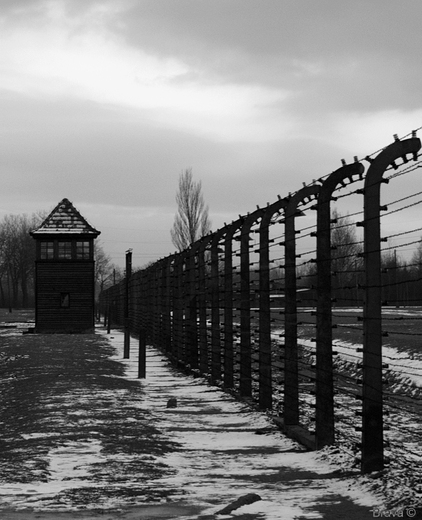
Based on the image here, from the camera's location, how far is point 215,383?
13.4 metres

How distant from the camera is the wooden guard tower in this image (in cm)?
3997

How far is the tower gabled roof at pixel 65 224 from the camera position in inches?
1574

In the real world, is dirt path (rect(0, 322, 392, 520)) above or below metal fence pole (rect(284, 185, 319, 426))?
below

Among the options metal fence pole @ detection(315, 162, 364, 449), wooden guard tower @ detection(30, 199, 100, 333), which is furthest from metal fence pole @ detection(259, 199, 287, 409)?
wooden guard tower @ detection(30, 199, 100, 333)

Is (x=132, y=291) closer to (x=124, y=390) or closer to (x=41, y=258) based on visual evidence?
(x=41, y=258)

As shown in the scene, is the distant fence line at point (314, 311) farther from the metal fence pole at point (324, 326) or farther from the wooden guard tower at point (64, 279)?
the wooden guard tower at point (64, 279)

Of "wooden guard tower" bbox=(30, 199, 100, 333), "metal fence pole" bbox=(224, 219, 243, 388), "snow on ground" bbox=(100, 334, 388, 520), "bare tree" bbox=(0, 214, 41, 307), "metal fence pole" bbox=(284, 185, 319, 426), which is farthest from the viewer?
"bare tree" bbox=(0, 214, 41, 307)

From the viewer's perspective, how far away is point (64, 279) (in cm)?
4000

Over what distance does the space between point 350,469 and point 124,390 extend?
6.45 m

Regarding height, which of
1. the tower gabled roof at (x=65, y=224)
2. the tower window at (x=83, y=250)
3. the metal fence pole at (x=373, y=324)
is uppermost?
the tower gabled roof at (x=65, y=224)

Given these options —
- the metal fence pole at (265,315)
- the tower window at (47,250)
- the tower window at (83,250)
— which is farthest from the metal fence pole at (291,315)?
the tower window at (47,250)

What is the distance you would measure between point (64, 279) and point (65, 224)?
8.74ft

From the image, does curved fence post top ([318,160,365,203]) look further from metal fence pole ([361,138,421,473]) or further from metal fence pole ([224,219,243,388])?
metal fence pole ([224,219,243,388])

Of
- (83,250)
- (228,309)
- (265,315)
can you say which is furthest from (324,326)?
(83,250)
